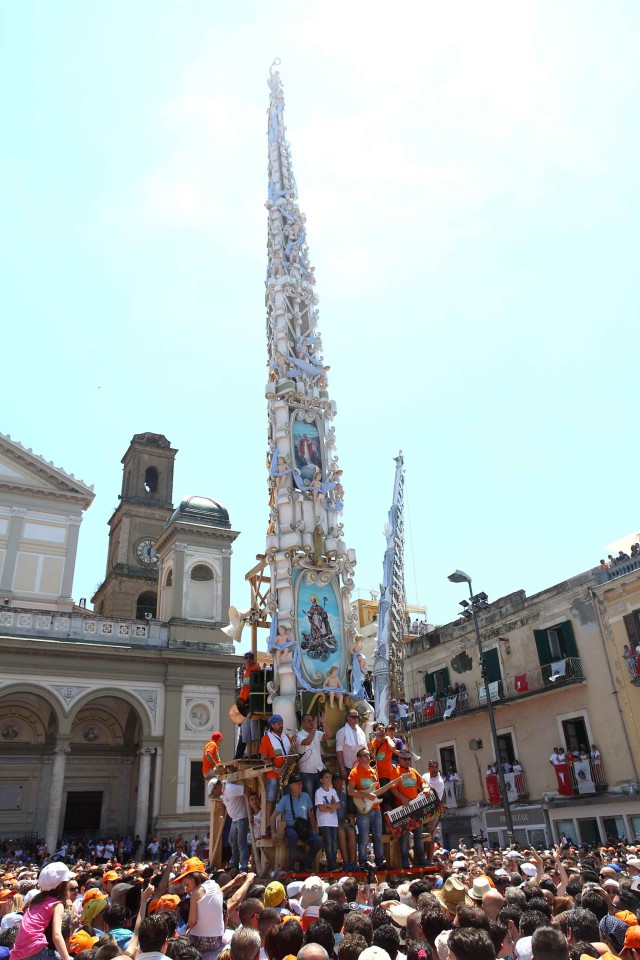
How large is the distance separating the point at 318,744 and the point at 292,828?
4.47 ft

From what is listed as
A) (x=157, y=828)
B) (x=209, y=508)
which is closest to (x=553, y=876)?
(x=157, y=828)

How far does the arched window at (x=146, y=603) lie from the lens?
4372 cm

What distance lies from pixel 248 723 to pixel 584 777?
14.2 metres

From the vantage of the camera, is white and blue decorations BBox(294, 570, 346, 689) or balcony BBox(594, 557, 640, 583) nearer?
white and blue decorations BBox(294, 570, 346, 689)

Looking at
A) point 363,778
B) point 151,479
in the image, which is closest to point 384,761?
point 363,778

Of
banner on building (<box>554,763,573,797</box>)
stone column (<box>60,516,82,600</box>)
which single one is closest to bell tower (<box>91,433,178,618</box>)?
stone column (<box>60,516,82,600</box>)

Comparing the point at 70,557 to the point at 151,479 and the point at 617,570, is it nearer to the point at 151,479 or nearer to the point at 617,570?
the point at 151,479

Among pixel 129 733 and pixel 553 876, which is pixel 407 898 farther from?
pixel 129 733

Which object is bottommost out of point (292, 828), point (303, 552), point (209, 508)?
point (292, 828)

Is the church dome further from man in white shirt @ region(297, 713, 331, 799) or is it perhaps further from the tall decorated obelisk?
man in white shirt @ region(297, 713, 331, 799)

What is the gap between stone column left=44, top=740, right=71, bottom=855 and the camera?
25359 millimetres

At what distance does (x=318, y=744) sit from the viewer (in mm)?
11516

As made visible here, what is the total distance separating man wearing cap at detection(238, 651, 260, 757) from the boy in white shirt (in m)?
2.00

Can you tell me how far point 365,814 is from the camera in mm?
10797
